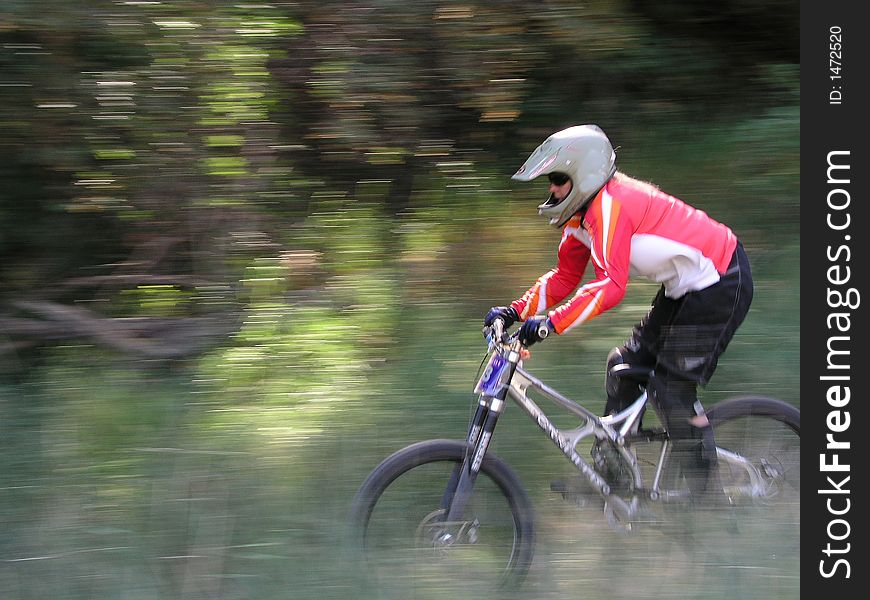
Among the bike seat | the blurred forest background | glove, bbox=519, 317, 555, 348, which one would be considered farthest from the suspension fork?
the bike seat

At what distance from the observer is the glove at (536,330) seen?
3756 mm

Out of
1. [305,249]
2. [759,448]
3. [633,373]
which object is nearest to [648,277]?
[633,373]

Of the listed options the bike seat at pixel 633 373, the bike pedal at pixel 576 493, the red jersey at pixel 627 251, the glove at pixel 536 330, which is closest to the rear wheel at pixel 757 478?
the bike seat at pixel 633 373

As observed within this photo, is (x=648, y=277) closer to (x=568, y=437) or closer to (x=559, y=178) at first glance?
(x=559, y=178)

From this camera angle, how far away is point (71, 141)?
5.93 m

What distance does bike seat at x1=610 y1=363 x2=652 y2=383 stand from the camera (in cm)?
420

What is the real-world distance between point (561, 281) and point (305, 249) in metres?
2.65

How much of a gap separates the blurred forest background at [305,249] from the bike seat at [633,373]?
542 millimetres

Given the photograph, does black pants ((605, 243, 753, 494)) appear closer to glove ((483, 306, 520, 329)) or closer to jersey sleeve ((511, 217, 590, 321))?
jersey sleeve ((511, 217, 590, 321))

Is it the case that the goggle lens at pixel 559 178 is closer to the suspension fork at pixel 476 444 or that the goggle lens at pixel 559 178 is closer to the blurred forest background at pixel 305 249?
the suspension fork at pixel 476 444

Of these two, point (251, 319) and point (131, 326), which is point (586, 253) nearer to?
point (251, 319)

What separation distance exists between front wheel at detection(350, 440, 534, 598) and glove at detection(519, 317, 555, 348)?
21.2 inches

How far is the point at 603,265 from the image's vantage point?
378 centimetres

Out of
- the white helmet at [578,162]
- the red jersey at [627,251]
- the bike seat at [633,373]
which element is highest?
the white helmet at [578,162]
